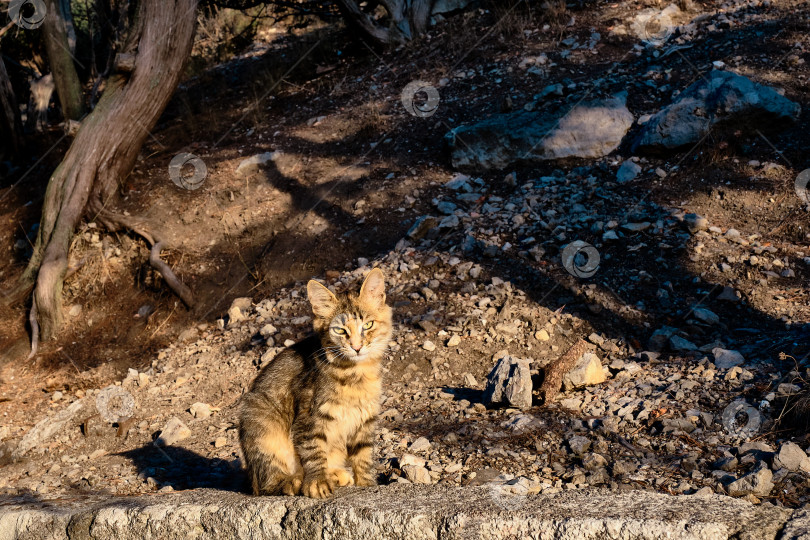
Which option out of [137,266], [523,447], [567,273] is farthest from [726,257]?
[137,266]

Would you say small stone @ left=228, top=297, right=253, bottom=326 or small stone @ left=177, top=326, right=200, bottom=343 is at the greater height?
small stone @ left=228, top=297, right=253, bottom=326

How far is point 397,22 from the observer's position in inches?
481

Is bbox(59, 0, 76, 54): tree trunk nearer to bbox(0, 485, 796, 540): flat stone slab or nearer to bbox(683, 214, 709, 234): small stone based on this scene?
bbox(0, 485, 796, 540): flat stone slab

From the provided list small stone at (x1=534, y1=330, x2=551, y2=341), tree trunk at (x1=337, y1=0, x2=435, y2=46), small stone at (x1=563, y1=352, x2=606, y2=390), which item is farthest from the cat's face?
tree trunk at (x1=337, y1=0, x2=435, y2=46)

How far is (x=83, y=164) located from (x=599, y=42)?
7570mm

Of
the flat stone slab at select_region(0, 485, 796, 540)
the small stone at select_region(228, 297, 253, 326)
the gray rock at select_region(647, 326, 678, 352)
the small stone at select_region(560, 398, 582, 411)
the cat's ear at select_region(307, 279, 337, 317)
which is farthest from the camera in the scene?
the small stone at select_region(228, 297, 253, 326)

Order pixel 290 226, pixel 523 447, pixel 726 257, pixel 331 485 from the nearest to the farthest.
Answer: pixel 331 485, pixel 523 447, pixel 726 257, pixel 290 226

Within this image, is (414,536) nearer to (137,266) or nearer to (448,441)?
(448,441)

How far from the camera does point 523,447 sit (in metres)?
4.51

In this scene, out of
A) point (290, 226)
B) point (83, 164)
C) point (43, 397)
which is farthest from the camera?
point (83, 164)

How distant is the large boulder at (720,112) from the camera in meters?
7.79

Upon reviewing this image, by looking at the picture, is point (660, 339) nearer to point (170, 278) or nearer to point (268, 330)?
point (268, 330)

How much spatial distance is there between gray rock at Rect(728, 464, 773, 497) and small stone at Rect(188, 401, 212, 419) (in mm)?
4109

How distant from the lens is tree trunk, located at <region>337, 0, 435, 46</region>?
39.6 feet
